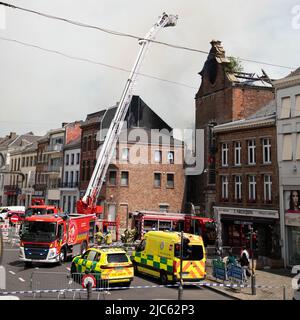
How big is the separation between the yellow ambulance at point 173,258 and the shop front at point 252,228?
8720 millimetres

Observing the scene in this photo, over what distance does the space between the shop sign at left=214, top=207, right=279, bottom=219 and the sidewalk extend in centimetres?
440

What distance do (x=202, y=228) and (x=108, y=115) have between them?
22.5 m

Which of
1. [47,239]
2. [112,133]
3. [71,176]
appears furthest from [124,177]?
[47,239]

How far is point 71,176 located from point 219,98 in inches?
934

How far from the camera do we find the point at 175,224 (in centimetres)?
3186

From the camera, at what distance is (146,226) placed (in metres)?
31.3

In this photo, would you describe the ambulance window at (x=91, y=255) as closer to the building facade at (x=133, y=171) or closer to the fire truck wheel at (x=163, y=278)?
the fire truck wheel at (x=163, y=278)

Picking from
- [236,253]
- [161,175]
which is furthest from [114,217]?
[236,253]

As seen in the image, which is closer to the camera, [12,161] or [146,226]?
[146,226]

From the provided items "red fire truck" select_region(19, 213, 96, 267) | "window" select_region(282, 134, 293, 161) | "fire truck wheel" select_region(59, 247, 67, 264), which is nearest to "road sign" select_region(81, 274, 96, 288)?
"red fire truck" select_region(19, 213, 96, 267)

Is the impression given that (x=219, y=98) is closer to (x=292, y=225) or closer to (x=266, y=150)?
(x=266, y=150)

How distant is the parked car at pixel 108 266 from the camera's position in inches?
591

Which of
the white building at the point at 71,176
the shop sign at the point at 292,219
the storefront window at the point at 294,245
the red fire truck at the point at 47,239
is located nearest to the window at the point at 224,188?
the shop sign at the point at 292,219
